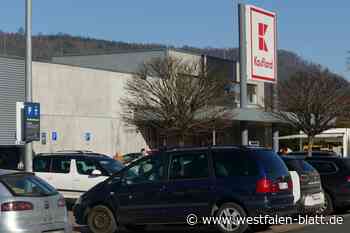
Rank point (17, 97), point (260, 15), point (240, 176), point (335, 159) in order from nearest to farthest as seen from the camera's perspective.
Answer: point (240, 176)
point (335, 159)
point (17, 97)
point (260, 15)

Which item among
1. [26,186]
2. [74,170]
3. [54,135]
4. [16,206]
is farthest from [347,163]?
[54,135]

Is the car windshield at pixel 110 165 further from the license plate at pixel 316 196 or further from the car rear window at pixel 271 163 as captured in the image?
the car rear window at pixel 271 163

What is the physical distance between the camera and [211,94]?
41719 mm

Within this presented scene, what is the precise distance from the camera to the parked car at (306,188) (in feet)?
50.0

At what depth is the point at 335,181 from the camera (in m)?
19.4

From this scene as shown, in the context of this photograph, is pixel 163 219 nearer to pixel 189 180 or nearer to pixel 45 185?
pixel 189 180

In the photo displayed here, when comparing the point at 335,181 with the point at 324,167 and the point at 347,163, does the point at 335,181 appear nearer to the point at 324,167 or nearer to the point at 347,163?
the point at 324,167

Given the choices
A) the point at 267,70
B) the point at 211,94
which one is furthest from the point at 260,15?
the point at 211,94

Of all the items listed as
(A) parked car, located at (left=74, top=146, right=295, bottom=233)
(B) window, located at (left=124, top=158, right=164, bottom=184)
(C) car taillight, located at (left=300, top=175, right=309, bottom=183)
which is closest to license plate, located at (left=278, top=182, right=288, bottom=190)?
(A) parked car, located at (left=74, top=146, right=295, bottom=233)

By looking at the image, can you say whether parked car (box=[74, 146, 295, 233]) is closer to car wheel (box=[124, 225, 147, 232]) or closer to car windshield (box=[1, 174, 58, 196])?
car wheel (box=[124, 225, 147, 232])

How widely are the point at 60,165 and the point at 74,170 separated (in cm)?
56

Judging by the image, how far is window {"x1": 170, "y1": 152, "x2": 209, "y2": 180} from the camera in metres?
14.3

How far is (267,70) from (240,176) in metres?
33.8

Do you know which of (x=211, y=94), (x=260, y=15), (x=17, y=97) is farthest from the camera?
(x=260, y=15)
